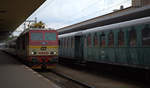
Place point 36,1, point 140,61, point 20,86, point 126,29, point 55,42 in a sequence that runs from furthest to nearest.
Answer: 1. point 36,1
2. point 55,42
3. point 126,29
4. point 140,61
5. point 20,86

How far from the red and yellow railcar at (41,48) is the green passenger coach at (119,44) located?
92.0 inches

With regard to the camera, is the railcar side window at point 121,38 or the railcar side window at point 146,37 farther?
the railcar side window at point 121,38

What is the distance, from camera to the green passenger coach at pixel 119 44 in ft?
34.3

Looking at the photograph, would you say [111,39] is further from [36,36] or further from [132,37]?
[36,36]

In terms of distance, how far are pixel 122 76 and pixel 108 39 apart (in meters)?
2.37

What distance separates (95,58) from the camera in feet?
50.3

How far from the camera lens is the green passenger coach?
10445mm

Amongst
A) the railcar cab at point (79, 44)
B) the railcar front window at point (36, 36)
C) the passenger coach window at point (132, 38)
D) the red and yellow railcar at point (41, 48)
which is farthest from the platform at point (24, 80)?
the railcar cab at point (79, 44)

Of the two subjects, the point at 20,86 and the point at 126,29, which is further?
the point at 126,29

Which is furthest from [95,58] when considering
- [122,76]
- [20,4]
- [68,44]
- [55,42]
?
[20,4]

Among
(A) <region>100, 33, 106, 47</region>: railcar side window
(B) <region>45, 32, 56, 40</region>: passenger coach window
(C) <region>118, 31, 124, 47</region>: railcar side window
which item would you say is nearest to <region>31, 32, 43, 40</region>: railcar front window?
(B) <region>45, 32, 56, 40</region>: passenger coach window

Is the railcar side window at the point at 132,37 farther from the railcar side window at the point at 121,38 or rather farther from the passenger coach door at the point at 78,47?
the passenger coach door at the point at 78,47

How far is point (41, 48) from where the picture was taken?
16234 millimetres

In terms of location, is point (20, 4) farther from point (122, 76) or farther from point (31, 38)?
point (122, 76)
